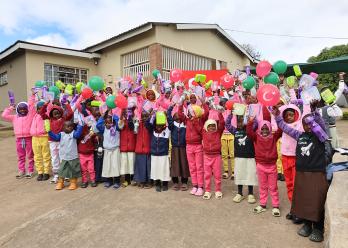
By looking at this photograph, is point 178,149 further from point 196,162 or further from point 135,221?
point 135,221

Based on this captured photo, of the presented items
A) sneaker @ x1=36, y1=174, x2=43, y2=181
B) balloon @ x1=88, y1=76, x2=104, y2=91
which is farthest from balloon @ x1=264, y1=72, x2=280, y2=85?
sneaker @ x1=36, y1=174, x2=43, y2=181

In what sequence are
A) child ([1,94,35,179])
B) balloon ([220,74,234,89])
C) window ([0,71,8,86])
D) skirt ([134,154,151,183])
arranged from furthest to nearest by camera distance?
window ([0,71,8,86]) < child ([1,94,35,179]) < balloon ([220,74,234,89]) < skirt ([134,154,151,183])

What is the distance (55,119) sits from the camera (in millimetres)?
6012

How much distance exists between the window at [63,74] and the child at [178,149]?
873 cm

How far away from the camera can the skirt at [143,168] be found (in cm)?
550

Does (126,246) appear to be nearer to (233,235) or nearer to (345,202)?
(233,235)

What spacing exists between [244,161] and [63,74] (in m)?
10.4

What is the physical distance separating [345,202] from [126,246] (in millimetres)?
2310

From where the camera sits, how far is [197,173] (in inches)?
201

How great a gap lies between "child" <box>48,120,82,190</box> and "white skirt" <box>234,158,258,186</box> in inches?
113

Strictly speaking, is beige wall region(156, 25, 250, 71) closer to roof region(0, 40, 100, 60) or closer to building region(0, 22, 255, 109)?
building region(0, 22, 255, 109)

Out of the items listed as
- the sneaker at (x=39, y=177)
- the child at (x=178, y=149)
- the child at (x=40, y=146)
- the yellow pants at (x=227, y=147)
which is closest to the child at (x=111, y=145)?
the child at (x=178, y=149)

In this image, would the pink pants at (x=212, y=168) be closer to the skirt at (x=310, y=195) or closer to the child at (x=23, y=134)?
the skirt at (x=310, y=195)

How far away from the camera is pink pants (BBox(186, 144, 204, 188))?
5.11 m
